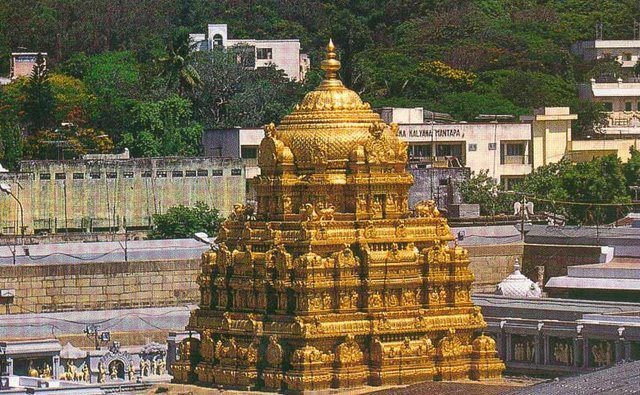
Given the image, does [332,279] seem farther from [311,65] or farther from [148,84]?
[311,65]

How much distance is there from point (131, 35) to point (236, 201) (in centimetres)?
4394

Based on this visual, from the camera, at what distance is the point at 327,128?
59.4 meters

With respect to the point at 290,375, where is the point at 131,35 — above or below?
above

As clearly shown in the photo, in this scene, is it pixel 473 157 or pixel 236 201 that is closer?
pixel 236 201

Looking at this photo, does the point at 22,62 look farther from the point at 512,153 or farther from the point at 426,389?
the point at 426,389

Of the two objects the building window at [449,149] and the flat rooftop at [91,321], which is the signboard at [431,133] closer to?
the building window at [449,149]

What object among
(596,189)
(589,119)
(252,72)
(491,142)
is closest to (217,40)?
(252,72)

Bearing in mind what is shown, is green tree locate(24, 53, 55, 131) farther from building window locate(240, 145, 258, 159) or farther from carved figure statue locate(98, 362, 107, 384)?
carved figure statue locate(98, 362, 107, 384)

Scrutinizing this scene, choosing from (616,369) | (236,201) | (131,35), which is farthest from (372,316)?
(131,35)

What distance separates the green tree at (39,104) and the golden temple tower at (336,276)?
4173 centimetres

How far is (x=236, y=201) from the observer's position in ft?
277

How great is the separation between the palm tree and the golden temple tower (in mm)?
40937

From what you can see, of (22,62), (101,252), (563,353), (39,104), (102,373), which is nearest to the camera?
(563,353)

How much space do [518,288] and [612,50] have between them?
5199cm
